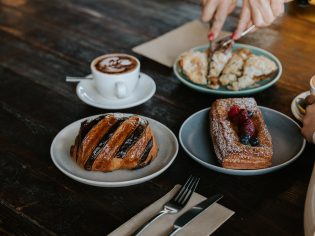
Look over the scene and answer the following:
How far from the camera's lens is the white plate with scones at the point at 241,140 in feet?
3.37

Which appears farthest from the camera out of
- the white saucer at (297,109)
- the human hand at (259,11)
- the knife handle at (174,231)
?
the human hand at (259,11)

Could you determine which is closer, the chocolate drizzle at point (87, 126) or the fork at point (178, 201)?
the fork at point (178, 201)

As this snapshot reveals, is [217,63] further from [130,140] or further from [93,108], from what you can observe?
[130,140]

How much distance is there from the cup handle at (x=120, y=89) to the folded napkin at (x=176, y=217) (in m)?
0.44

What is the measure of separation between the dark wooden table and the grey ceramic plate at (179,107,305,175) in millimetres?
25

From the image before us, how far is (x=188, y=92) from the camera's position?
55.2 inches

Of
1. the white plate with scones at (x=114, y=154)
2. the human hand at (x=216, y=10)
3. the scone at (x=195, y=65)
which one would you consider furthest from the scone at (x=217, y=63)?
the white plate with scones at (x=114, y=154)

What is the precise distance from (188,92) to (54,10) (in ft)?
2.93

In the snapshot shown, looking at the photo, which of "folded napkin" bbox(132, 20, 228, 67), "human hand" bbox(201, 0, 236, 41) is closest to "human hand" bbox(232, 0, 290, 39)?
"human hand" bbox(201, 0, 236, 41)

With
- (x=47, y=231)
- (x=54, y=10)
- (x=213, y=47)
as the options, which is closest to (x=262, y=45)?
(x=213, y=47)

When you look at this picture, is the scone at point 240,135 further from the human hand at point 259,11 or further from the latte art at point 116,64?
the human hand at point 259,11

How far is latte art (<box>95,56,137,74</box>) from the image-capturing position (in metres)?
1.35

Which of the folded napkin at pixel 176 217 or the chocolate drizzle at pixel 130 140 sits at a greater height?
the chocolate drizzle at pixel 130 140

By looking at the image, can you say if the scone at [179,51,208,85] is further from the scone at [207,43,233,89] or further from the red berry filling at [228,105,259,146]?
the red berry filling at [228,105,259,146]
